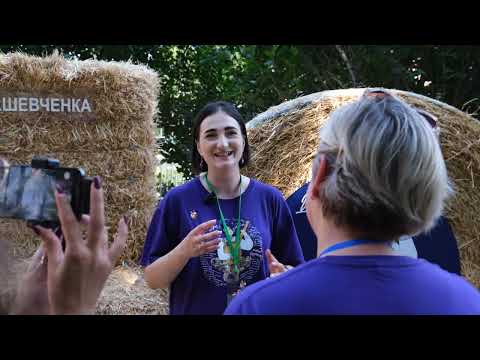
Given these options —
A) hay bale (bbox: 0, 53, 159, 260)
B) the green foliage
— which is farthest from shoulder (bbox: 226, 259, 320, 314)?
the green foliage

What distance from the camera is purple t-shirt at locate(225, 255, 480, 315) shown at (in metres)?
0.91

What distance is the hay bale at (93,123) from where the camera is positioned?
10.8 ft

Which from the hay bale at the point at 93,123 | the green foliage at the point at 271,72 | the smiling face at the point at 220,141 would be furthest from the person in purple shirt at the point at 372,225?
the green foliage at the point at 271,72

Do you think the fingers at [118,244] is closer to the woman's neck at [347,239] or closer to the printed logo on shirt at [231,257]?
the woman's neck at [347,239]

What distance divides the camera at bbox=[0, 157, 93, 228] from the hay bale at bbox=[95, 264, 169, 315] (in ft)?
6.71

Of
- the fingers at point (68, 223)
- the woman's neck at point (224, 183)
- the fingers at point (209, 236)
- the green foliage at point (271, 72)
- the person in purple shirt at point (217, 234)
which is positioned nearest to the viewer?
the fingers at point (68, 223)

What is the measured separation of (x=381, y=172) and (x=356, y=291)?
0.66 ft

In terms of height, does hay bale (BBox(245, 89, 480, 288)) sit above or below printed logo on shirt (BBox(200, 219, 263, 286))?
above

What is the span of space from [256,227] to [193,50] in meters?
3.41

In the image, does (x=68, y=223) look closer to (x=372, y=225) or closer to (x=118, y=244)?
(x=118, y=244)

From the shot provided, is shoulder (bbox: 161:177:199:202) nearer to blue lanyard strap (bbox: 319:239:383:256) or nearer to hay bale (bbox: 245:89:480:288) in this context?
blue lanyard strap (bbox: 319:239:383:256)

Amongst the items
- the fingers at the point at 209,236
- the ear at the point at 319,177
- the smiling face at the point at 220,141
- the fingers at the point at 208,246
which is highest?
the smiling face at the point at 220,141

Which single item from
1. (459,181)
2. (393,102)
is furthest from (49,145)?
(393,102)

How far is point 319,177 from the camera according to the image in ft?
3.30
